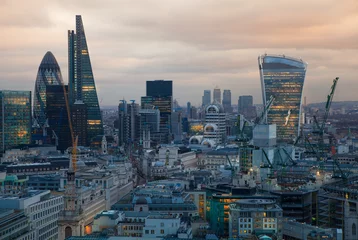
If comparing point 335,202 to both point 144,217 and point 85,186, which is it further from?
point 85,186

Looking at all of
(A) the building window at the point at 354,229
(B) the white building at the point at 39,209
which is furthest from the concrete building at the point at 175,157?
(A) the building window at the point at 354,229

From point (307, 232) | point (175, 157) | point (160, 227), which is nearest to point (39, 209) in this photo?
point (160, 227)

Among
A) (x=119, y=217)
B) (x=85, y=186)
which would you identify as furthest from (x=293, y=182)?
(x=119, y=217)

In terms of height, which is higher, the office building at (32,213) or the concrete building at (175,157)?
the concrete building at (175,157)

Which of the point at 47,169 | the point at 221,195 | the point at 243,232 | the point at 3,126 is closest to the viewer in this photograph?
the point at 243,232

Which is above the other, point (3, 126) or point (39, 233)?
point (3, 126)

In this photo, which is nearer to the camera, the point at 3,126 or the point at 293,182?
the point at 293,182

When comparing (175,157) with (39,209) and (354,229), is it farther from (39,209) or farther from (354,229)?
(354,229)

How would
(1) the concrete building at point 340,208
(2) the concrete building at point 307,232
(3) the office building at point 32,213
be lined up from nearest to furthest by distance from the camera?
(2) the concrete building at point 307,232 → (1) the concrete building at point 340,208 → (3) the office building at point 32,213

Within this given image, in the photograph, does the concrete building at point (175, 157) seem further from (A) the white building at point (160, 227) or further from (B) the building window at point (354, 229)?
(A) the white building at point (160, 227)
